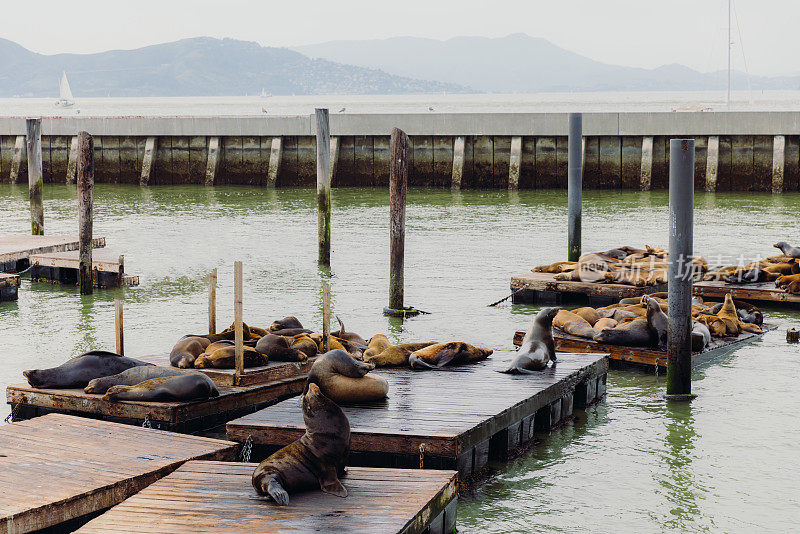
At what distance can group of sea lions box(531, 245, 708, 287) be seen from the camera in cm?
1227

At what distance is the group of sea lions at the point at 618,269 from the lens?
483 inches

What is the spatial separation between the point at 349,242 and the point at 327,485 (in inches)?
535

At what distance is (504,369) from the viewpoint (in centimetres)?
795

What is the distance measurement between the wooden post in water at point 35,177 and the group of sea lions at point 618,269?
30.0 feet

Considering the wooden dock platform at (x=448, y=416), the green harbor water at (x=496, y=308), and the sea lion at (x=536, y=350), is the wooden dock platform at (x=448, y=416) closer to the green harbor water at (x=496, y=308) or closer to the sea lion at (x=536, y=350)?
the sea lion at (x=536, y=350)

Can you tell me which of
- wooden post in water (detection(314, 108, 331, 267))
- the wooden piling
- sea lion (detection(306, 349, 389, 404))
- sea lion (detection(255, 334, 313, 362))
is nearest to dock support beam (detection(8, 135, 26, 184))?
wooden post in water (detection(314, 108, 331, 267))

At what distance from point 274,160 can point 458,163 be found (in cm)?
532

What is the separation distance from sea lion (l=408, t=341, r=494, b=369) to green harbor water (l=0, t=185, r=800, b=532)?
98 cm

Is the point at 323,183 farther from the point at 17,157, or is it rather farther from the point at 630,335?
the point at 17,157

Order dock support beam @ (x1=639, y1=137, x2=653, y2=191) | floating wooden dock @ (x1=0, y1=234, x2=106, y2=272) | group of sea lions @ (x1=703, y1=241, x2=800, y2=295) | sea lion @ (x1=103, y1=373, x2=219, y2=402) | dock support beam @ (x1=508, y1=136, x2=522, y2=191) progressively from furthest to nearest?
dock support beam @ (x1=508, y1=136, x2=522, y2=191) → dock support beam @ (x1=639, y1=137, x2=653, y2=191) → floating wooden dock @ (x1=0, y1=234, x2=106, y2=272) → group of sea lions @ (x1=703, y1=241, x2=800, y2=295) → sea lion @ (x1=103, y1=373, x2=219, y2=402)

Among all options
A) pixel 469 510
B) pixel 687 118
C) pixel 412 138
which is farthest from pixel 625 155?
pixel 469 510

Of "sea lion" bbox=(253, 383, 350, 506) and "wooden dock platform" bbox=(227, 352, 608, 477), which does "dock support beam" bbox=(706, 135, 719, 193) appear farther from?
"sea lion" bbox=(253, 383, 350, 506)

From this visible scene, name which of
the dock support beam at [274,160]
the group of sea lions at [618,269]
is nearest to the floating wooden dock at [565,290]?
the group of sea lions at [618,269]

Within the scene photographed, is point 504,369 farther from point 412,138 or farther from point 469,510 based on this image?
point 412,138
